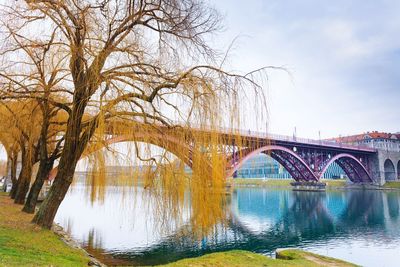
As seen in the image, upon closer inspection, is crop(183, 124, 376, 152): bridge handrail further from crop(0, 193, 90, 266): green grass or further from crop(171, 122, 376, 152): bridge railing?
crop(0, 193, 90, 266): green grass

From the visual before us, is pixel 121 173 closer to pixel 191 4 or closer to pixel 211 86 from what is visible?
pixel 211 86

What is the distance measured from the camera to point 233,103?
6.73m

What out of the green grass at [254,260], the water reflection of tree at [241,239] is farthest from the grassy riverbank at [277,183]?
the green grass at [254,260]

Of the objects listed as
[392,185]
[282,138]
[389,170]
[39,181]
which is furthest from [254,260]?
[389,170]

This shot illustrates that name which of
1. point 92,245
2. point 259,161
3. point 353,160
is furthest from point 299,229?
point 259,161

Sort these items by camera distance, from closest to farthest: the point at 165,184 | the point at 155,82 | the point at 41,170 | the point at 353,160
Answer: the point at 165,184
the point at 155,82
the point at 41,170
the point at 353,160

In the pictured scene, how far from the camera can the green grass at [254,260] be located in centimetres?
759

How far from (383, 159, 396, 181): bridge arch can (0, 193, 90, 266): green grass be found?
70.7 metres

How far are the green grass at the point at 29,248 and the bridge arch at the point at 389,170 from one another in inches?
2783

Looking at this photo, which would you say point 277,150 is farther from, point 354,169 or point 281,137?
point 354,169

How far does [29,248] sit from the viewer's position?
6.28 m

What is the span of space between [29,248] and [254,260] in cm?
517

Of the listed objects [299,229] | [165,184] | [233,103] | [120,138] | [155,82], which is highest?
[155,82]

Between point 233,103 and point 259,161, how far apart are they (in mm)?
82646
